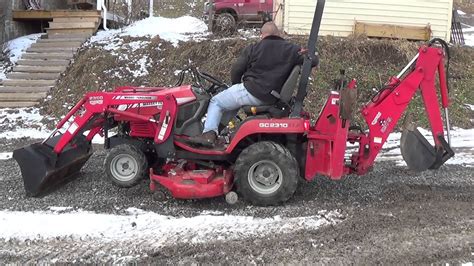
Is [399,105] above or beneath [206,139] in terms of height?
above

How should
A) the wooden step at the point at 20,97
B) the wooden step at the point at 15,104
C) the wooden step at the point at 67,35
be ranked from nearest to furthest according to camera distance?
the wooden step at the point at 15,104 → the wooden step at the point at 20,97 → the wooden step at the point at 67,35

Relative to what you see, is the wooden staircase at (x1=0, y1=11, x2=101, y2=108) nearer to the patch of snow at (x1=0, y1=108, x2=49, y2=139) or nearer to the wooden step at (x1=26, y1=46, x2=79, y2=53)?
the wooden step at (x1=26, y1=46, x2=79, y2=53)

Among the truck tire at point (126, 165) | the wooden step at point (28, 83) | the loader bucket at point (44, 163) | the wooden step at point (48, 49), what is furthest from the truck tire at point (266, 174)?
the wooden step at point (48, 49)

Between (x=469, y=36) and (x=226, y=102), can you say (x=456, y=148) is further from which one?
(x=469, y=36)

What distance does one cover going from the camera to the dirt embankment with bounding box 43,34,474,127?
432 inches

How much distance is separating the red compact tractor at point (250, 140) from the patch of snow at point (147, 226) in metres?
0.42

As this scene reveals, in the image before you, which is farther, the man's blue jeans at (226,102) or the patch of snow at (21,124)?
the patch of snow at (21,124)

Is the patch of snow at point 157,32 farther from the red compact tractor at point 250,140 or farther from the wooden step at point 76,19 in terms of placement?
the red compact tractor at point 250,140

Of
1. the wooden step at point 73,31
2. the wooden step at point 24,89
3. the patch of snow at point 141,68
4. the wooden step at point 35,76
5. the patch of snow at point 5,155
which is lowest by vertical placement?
the patch of snow at point 5,155

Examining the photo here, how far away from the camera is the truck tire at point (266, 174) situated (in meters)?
4.91

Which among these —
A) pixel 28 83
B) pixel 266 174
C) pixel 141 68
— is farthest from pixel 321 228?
pixel 28 83

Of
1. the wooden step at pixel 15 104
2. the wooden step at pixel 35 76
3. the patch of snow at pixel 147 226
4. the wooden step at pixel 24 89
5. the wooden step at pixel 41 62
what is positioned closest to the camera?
the patch of snow at pixel 147 226

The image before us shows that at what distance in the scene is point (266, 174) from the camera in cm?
505

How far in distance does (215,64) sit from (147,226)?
737cm
